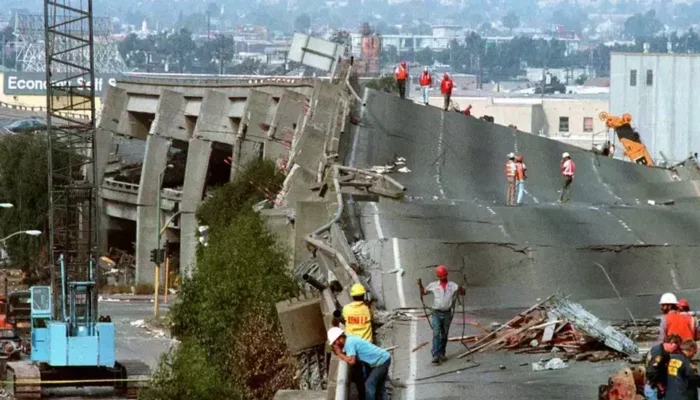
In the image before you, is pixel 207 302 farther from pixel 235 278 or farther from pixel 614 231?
pixel 614 231

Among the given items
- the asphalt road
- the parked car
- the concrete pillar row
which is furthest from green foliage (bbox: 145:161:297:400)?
the parked car

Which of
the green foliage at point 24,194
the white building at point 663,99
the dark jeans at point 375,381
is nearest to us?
the dark jeans at point 375,381

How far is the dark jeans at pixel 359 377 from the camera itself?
73.5 feet

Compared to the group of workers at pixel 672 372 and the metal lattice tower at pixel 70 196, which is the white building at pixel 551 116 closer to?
the metal lattice tower at pixel 70 196

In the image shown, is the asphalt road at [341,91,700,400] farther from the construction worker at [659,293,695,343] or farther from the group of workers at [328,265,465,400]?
the construction worker at [659,293,695,343]

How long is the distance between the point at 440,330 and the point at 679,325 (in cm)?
444

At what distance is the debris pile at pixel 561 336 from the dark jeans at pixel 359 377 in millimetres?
5808

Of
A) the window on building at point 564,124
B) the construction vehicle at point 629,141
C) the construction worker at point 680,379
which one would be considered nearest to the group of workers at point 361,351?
the construction worker at point 680,379

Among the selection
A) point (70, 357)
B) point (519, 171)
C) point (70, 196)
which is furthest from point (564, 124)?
point (70, 357)

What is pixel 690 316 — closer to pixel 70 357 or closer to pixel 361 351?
pixel 361 351

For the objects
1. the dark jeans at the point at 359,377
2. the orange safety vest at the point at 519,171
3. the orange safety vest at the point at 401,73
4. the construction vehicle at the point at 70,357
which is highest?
the orange safety vest at the point at 401,73

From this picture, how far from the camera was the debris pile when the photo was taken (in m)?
27.9

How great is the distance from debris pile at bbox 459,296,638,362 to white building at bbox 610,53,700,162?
290 feet

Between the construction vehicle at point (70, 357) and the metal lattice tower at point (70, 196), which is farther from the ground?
the metal lattice tower at point (70, 196)
